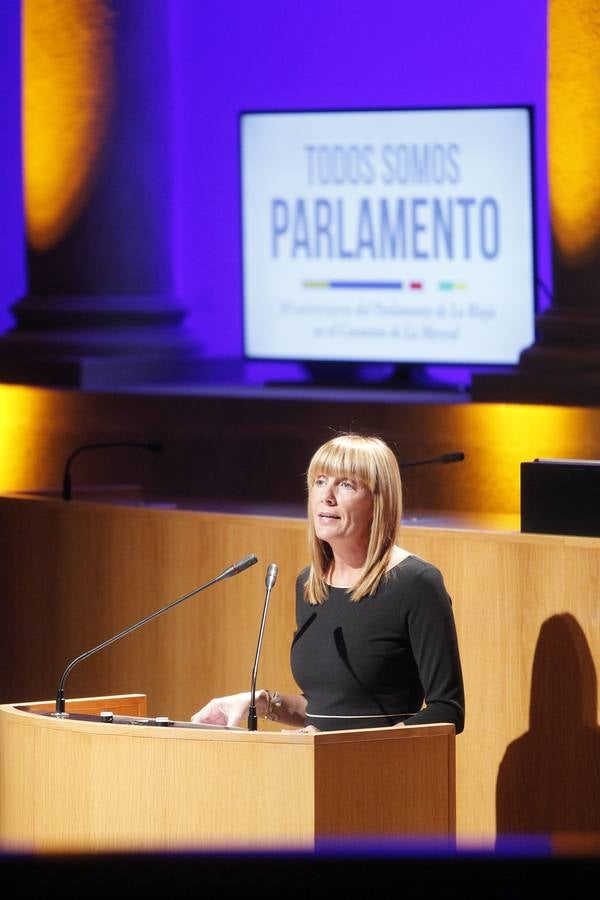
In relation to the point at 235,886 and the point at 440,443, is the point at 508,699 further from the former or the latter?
the point at 235,886

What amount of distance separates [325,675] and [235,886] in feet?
8.46

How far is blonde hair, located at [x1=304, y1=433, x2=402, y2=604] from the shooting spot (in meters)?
3.58

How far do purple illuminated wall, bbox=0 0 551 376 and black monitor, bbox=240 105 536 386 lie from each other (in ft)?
2.21

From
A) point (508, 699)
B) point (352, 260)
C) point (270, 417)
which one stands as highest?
point (352, 260)

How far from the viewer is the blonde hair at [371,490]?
3.58m

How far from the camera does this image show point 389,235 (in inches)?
272

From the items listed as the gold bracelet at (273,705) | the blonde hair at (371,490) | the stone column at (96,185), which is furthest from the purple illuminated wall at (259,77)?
the gold bracelet at (273,705)

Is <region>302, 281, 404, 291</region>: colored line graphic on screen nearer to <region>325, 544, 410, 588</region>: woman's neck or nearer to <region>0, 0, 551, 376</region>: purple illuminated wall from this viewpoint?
<region>0, 0, 551, 376</region>: purple illuminated wall

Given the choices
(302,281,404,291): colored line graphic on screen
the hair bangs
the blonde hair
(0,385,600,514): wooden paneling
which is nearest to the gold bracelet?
the blonde hair

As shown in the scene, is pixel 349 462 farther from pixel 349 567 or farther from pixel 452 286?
pixel 452 286

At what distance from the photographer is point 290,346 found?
7238 millimetres

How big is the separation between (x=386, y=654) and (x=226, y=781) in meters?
0.49

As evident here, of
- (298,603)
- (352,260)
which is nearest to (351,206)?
(352,260)

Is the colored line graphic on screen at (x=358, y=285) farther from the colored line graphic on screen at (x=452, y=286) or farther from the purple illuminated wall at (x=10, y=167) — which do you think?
the purple illuminated wall at (x=10, y=167)
